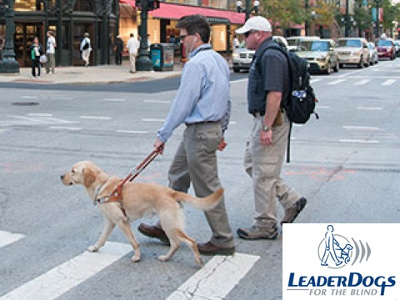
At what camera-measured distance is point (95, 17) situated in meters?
35.0

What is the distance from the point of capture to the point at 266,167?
581 cm

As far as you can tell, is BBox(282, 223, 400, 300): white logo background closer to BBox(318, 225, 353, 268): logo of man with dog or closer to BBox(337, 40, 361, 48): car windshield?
BBox(318, 225, 353, 268): logo of man with dog

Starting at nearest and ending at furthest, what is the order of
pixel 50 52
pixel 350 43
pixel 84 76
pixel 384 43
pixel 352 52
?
pixel 84 76 < pixel 50 52 < pixel 352 52 < pixel 350 43 < pixel 384 43

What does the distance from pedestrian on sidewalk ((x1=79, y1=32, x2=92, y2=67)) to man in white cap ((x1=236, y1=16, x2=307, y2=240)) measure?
28012 mm

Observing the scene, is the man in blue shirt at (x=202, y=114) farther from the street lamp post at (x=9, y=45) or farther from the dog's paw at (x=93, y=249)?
the street lamp post at (x=9, y=45)

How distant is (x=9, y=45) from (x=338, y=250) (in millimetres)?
25729

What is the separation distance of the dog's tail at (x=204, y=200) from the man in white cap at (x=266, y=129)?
88 centimetres

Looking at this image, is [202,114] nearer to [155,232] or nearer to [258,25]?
[258,25]

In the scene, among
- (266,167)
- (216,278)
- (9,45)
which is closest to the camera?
(216,278)

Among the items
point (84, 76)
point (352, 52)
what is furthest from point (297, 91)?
point (352, 52)

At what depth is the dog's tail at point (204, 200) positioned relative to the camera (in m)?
4.97

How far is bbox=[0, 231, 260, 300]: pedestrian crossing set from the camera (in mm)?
4652

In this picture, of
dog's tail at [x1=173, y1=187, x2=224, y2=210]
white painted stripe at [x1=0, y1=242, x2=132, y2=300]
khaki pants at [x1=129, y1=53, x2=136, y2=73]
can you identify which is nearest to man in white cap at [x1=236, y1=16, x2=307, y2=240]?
dog's tail at [x1=173, y1=187, x2=224, y2=210]

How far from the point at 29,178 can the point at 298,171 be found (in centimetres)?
352
